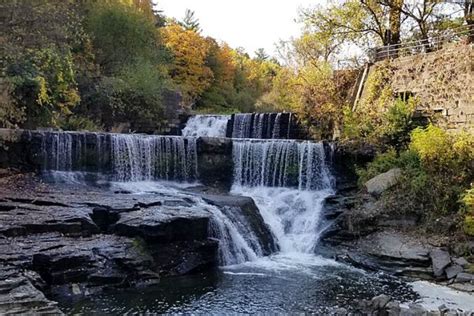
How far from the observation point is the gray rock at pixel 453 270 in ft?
30.5

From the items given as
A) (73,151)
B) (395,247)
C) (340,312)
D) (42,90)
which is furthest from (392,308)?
(73,151)

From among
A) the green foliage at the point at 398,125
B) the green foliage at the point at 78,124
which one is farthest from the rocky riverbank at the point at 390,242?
the green foliage at the point at 78,124

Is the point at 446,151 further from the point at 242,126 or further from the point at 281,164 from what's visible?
the point at 242,126

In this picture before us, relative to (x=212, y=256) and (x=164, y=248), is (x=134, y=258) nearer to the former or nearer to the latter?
(x=164, y=248)

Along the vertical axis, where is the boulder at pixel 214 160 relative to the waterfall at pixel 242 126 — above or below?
below

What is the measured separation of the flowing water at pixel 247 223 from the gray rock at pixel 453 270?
38.9 inches

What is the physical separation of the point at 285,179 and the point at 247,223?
3.73 meters

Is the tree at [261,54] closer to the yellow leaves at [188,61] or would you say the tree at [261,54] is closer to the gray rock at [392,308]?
the yellow leaves at [188,61]

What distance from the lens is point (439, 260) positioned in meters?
9.76

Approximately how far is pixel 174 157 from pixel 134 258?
668 cm

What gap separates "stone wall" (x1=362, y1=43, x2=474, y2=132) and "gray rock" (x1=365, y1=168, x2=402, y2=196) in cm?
248

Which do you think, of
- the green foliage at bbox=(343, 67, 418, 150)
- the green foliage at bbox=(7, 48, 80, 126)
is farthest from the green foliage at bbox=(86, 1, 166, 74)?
the green foliage at bbox=(343, 67, 418, 150)

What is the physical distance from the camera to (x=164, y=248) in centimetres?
963

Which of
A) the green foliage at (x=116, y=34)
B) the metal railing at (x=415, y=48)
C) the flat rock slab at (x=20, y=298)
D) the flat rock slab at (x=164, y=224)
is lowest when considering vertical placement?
the flat rock slab at (x=20, y=298)
